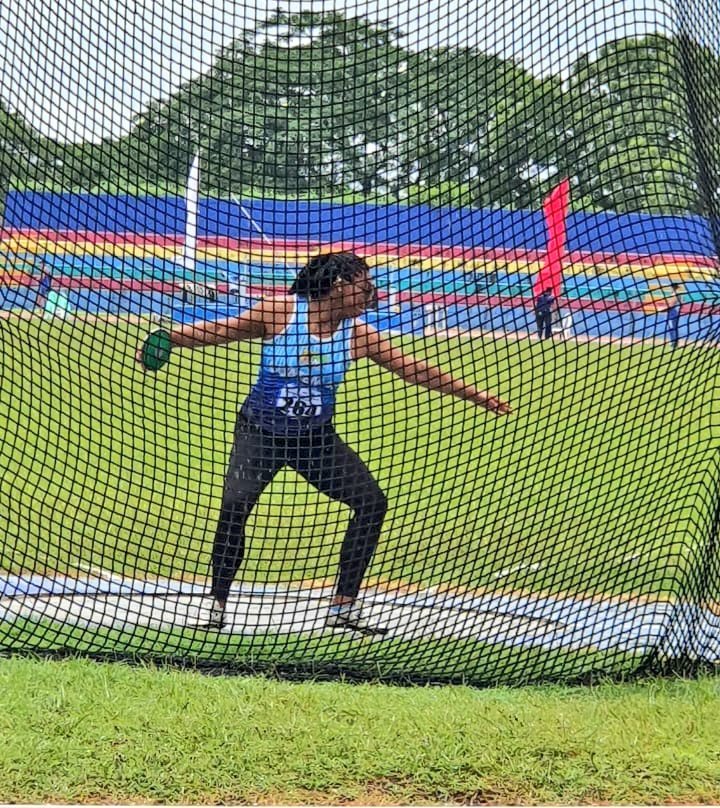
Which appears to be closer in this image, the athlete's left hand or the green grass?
the green grass

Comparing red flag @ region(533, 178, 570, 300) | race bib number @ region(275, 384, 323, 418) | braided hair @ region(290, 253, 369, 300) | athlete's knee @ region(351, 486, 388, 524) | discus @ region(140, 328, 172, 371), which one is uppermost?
red flag @ region(533, 178, 570, 300)

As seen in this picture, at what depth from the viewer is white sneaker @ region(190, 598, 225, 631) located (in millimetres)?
3707

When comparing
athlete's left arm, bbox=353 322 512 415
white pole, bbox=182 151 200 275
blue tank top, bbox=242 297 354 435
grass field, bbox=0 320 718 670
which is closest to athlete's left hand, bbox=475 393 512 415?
athlete's left arm, bbox=353 322 512 415

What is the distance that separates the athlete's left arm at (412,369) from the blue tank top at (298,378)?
120 millimetres

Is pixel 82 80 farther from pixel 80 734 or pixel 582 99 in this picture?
pixel 80 734

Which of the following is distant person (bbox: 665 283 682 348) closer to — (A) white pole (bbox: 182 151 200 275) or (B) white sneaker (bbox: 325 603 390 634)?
(B) white sneaker (bbox: 325 603 390 634)

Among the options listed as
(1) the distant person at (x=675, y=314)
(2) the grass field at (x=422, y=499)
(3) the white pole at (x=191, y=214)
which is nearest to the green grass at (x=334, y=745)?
(2) the grass field at (x=422, y=499)

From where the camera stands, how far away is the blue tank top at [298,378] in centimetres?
380

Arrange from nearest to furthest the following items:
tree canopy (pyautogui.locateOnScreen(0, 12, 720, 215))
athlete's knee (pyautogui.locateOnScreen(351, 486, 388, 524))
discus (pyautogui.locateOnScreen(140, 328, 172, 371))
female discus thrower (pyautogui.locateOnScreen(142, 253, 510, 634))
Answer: tree canopy (pyautogui.locateOnScreen(0, 12, 720, 215)) → discus (pyautogui.locateOnScreen(140, 328, 172, 371)) → female discus thrower (pyautogui.locateOnScreen(142, 253, 510, 634)) → athlete's knee (pyautogui.locateOnScreen(351, 486, 388, 524))

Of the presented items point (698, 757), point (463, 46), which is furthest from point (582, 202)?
point (698, 757)

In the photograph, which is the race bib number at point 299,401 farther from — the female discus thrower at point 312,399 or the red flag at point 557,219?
the red flag at point 557,219

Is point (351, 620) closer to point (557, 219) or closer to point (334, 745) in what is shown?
point (334, 745)

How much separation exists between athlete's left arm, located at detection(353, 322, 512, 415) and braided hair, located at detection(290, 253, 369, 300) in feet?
0.73

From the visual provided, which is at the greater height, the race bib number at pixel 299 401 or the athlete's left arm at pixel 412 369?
the athlete's left arm at pixel 412 369
